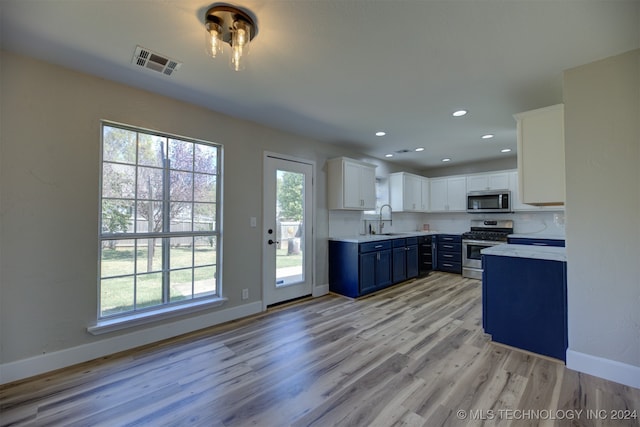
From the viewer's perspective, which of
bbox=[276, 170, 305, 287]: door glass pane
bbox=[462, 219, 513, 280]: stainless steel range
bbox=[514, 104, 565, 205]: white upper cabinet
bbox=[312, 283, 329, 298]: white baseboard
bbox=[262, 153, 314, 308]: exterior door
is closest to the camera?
bbox=[514, 104, 565, 205]: white upper cabinet

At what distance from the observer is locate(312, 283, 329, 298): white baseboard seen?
4215 mm

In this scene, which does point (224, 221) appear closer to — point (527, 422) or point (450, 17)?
point (450, 17)

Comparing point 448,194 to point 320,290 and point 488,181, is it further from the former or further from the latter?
point 320,290

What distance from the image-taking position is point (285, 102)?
2.88 m

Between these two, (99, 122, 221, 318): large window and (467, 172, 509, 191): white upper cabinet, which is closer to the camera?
(99, 122, 221, 318): large window

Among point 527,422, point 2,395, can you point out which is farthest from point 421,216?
point 2,395

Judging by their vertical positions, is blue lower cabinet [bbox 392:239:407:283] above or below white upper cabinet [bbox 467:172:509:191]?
below

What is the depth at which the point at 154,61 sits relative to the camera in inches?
84.0

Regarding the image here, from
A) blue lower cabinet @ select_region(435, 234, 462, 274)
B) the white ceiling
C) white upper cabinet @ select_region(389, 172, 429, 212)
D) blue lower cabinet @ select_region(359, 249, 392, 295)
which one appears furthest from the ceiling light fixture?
blue lower cabinet @ select_region(435, 234, 462, 274)

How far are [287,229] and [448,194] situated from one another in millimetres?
4103

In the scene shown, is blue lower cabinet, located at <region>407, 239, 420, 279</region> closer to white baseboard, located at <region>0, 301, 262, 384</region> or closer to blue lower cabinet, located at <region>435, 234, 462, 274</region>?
blue lower cabinet, located at <region>435, 234, 462, 274</region>

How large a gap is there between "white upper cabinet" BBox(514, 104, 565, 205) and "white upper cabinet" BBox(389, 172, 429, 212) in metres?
3.09

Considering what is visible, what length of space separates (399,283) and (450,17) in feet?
13.8

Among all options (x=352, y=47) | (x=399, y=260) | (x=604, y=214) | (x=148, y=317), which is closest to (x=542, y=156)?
(x=604, y=214)
